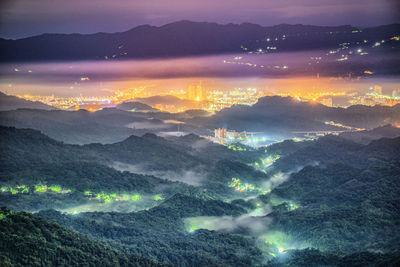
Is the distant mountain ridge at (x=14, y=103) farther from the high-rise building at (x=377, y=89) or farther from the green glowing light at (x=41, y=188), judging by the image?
the high-rise building at (x=377, y=89)

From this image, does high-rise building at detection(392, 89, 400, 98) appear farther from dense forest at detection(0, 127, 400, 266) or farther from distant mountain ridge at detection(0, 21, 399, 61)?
distant mountain ridge at detection(0, 21, 399, 61)

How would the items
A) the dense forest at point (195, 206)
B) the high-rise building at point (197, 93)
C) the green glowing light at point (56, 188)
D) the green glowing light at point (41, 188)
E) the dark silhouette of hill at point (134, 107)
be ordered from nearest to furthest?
1. the dense forest at point (195, 206)
2. the green glowing light at point (41, 188)
3. the green glowing light at point (56, 188)
4. the dark silhouette of hill at point (134, 107)
5. the high-rise building at point (197, 93)

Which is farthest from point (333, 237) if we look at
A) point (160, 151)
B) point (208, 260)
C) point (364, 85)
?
point (160, 151)

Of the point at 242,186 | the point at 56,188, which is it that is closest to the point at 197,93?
the point at 242,186

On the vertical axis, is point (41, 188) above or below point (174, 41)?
below

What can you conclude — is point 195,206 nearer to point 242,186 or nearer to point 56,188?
point 56,188

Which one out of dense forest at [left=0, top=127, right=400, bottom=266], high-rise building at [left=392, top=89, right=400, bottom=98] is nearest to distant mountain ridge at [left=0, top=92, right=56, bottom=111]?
dense forest at [left=0, top=127, right=400, bottom=266]

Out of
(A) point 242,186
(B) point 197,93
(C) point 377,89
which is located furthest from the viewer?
(B) point 197,93

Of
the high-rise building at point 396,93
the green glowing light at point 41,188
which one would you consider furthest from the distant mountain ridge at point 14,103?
the high-rise building at point 396,93

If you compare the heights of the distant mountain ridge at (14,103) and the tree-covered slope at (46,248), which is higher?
the distant mountain ridge at (14,103)
